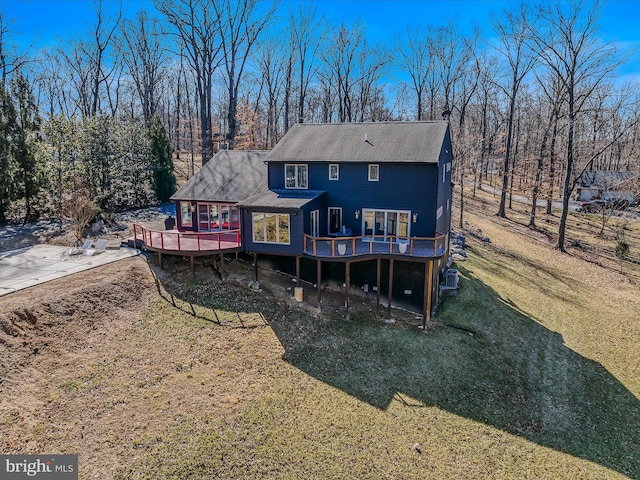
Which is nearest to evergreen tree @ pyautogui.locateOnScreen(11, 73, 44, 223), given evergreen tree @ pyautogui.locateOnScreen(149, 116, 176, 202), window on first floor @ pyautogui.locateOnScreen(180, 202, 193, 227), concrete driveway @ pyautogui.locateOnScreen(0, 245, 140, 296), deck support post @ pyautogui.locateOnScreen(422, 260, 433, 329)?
concrete driveway @ pyautogui.locateOnScreen(0, 245, 140, 296)

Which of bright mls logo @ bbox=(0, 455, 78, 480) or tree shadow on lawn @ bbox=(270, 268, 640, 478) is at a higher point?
bright mls logo @ bbox=(0, 455, 78, 480)

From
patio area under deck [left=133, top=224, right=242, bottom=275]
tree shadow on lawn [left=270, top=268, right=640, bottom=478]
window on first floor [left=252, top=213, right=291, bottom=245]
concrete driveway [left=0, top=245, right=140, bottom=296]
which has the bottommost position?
tree shadow on lawn [left=270, top=268, right=640, bottom=478]

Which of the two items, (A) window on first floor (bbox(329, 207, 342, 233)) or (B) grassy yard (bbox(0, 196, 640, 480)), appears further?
(A) window on first floor (bbox(329, 207, 342, 233))

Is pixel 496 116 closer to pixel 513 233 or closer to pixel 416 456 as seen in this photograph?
pixel 513 233

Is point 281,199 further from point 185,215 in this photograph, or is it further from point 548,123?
point 548,123

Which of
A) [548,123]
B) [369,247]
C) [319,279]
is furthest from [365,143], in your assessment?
[548,123]

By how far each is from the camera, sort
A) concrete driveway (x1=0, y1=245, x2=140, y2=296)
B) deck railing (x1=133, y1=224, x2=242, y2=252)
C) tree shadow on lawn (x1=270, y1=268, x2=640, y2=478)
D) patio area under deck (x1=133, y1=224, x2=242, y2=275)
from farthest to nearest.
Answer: deck railing (x1=133, y1=224, x2=242, y2=252) → patio area under deck (x1=133, y1=224, x2=242, y2=275) → concrete driveway (x1=0, y1=245, x2=140, y2=296) → tree shadow on lawn (x1=270, y1=268, x2=640, y2=478)

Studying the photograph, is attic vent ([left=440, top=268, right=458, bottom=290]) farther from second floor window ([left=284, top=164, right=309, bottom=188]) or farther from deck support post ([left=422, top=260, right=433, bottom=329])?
second floor window ([left=284, top=164, right=309, bottom=188])

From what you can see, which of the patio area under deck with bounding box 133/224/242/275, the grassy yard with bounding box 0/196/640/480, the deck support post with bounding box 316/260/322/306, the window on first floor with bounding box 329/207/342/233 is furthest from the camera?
the window on first floor with bounding box 329/207/342/233
